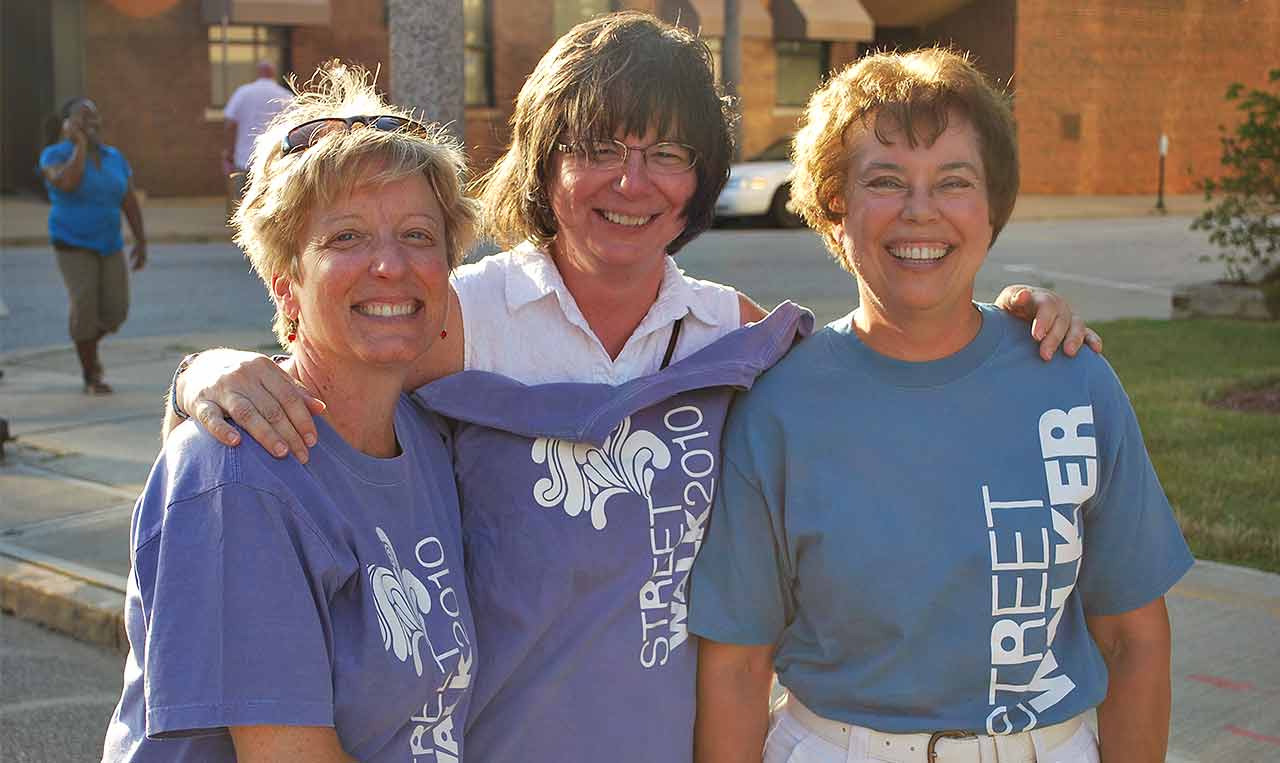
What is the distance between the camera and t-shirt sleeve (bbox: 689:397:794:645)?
2.60 m

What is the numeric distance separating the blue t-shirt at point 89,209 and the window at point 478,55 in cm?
1623

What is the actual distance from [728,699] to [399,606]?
0.71 m

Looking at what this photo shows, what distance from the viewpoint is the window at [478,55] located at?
2631 centimetres

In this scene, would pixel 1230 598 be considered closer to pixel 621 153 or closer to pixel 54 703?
pixel 621 153

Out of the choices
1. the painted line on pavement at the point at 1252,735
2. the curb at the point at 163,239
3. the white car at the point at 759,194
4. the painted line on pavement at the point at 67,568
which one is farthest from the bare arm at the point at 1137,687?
the white car at the point at 759,194

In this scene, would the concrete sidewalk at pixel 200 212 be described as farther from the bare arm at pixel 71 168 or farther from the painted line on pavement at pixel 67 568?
the painted line on pavement at pixel 67 568

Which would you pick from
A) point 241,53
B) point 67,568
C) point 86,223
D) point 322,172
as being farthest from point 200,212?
point 322,172

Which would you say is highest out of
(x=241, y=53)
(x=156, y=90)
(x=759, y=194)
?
(x=241, y=53)

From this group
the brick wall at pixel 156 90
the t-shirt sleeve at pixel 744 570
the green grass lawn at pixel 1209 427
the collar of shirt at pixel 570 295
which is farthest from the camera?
the brick wall at pixel 156 90

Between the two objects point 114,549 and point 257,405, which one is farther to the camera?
point 114,549

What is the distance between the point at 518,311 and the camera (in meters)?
2.88

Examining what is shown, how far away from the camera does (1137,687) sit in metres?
2.66

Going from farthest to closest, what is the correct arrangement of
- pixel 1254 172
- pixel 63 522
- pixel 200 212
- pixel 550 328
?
pixel 200 212
pixel 1254 172
pixel 63 522
pixel 550 328

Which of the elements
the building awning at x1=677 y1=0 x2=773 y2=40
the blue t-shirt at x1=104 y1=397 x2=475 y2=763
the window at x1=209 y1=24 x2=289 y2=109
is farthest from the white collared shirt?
the building awning at x1=677 y1=0 x2=773 y2=40
